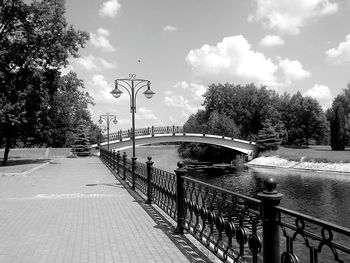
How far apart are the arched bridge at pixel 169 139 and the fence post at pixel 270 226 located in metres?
49.1

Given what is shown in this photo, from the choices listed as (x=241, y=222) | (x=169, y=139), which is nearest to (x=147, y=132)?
(x=169, y=139)

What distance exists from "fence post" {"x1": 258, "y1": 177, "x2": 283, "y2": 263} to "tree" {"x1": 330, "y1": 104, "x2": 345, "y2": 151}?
180ft

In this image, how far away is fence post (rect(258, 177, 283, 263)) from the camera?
3.72 metres

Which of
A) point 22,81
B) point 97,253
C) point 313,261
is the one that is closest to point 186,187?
point 97,253

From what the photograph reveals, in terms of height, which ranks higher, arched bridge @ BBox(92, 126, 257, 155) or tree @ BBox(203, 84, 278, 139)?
tree @ BBox(203, 84, 278, 139)

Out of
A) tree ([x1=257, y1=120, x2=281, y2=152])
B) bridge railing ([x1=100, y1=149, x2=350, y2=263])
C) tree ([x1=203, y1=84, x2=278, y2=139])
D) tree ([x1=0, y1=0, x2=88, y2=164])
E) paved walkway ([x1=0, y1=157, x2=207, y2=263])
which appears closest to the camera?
bridge railing ([x1=100, y1=149, x2=350, y2=263])

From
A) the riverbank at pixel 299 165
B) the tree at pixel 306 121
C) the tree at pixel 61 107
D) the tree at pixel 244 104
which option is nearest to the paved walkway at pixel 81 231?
the tree at pixel 61 107

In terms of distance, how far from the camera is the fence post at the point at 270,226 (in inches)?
147

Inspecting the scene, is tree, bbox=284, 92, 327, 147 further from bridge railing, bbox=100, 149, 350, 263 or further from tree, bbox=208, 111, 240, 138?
bridge railing, bbox=100, 149, 350, 263

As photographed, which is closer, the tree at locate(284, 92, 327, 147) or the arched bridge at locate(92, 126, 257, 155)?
the arched bridge at locate(92, 126, 257, 155)

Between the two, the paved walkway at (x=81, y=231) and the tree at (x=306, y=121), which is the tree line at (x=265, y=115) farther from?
the paved walkway at (x=81, y=231)

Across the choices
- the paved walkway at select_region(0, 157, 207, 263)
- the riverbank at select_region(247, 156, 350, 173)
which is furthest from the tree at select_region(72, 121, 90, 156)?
the paved walkway at select_region(0, 157, 207, 263)

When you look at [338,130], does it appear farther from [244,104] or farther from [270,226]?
[270,226]

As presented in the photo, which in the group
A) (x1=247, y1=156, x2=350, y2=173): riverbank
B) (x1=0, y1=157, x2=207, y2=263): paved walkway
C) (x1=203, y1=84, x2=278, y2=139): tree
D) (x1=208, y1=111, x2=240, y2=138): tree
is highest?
(x1=203, y1=84, x2=278, y2=139): tree
